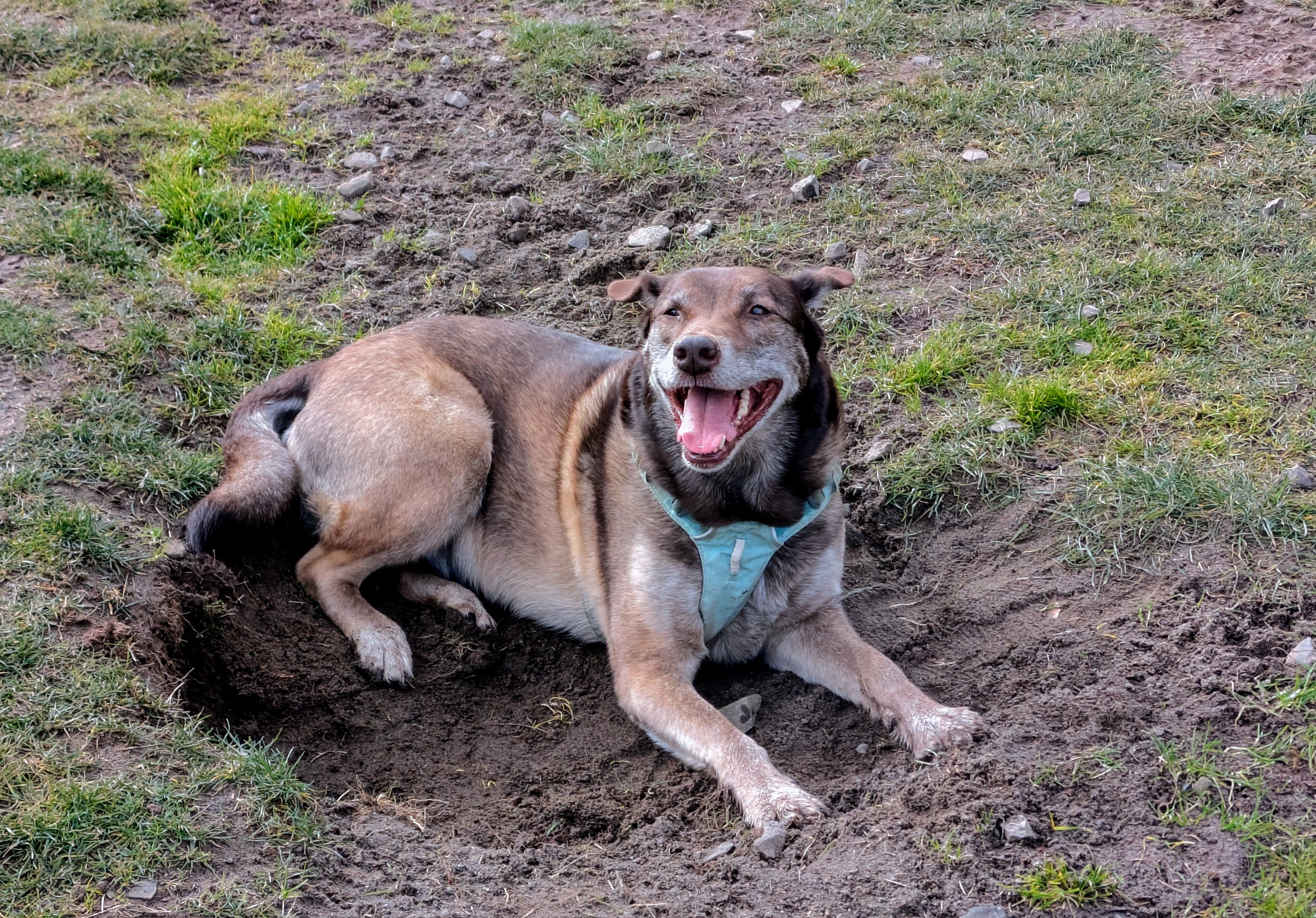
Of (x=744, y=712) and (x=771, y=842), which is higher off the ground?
(x=771, y=842)

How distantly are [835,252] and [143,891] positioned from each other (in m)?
4.69

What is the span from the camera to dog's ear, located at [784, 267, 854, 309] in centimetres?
432

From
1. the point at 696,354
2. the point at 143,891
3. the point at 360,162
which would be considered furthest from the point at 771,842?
the point at 360,162

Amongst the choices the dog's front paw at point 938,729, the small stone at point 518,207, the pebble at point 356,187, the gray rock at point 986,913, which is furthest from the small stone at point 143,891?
the pebble at point 356,187

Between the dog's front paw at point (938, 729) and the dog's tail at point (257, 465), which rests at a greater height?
the dog's tail at point (257, 465)

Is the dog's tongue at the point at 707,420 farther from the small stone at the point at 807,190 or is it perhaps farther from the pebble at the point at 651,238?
the small stone at the point at 807,190

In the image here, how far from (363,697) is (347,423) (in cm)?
113

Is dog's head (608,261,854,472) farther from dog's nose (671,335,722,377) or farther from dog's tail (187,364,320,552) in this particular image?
dog's tail (187,364,320,552)

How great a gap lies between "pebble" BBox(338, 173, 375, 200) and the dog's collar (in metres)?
3.83

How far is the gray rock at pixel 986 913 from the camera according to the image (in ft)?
9.86

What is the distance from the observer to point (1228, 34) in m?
7.81

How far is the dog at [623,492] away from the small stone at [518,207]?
1.97 metres

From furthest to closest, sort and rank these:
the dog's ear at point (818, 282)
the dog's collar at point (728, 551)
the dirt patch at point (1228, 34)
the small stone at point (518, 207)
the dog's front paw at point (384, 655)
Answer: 1. the dirt patch at point (1228, 34)
2. the small stone at point (518, 207)
3. the dog's front paw at point (384, 655)
4. the dog's ear at point (818, 282)
5. the dog's collar at point (728, 551)

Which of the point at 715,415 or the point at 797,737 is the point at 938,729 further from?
the point at 715,415
